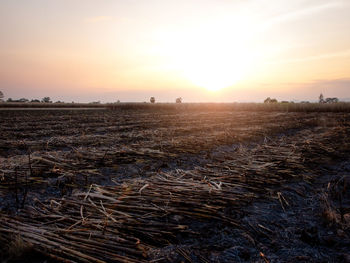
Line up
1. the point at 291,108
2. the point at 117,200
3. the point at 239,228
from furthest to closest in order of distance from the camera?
the point at 291,108 < the point at 117,200 < the point at 239,228

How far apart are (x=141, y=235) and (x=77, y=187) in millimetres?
1902

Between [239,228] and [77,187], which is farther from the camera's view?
[77,187]

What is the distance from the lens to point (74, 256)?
236 centimetres

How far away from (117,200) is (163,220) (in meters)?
0.78

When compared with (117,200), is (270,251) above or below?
below

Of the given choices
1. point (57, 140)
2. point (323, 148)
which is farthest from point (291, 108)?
point (57, 140)

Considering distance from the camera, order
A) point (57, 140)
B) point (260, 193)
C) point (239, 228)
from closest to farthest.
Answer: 1. point (239, 228)
2. point (260, 193)
3. point (57, 140)

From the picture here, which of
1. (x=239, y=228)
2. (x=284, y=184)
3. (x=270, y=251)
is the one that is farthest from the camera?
(x=284, y=184)

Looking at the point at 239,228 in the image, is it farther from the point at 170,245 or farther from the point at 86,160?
the point at 86,160

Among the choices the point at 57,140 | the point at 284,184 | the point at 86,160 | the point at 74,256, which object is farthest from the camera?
the point at 57,140

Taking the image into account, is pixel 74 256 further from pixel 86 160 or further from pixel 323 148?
pixel 323 148

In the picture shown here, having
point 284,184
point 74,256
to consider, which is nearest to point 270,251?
point 74,256

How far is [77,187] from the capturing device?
4258 millimetres

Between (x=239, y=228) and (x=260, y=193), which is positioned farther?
(x=260, y=193)
